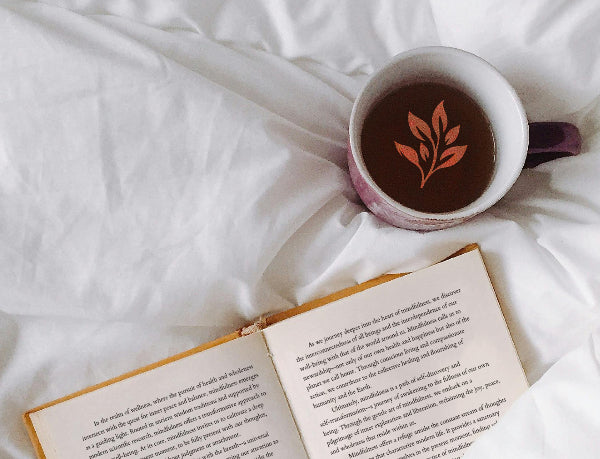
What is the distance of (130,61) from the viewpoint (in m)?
0.48

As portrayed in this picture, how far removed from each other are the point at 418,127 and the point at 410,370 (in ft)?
0.69

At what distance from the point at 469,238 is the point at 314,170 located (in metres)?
0.15

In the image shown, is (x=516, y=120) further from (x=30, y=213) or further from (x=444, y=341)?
(x=30, y=213)

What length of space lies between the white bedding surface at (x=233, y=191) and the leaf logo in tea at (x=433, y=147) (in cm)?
6

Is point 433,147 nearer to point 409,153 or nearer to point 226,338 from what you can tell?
point 409,153

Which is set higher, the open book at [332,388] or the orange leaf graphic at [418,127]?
the orange leaf graphic at [418,127]

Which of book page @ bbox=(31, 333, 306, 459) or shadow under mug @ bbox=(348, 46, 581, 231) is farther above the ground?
shadow under mug @ bbox=(348, 46, 581, 231)

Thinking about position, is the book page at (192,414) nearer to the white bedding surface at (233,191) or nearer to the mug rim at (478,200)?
the white bedding surface at (233,191)

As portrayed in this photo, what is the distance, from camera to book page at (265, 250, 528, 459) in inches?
20.1

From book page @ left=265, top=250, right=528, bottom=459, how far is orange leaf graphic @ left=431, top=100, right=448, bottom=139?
11 cm

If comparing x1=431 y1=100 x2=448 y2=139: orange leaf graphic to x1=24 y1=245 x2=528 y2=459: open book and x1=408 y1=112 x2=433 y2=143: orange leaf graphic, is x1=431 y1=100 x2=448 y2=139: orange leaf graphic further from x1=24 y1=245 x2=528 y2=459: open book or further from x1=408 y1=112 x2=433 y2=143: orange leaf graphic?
x1=24 y1=245 x2=528 y2=459: open book

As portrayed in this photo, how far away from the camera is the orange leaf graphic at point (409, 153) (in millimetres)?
489

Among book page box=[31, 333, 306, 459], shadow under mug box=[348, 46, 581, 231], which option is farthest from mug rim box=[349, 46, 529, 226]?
book page box=[31, 333, 306, 459]

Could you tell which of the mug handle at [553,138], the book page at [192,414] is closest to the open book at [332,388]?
the book page at [192,414]
